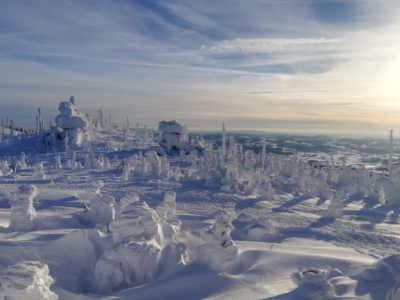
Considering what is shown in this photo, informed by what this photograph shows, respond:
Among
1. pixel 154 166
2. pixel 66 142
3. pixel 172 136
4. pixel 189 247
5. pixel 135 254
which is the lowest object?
pixel 189 247

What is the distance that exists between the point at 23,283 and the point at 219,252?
4.42m

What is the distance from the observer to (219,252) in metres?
8.34

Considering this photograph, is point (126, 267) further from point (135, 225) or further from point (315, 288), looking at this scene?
point (315, 288)

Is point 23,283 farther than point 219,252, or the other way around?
point 219,252

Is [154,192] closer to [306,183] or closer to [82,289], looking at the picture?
[82,289]

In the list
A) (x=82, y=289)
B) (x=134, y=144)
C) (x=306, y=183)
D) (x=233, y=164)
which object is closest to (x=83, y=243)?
(x=82, y=289)

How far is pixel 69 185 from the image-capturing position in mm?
25234

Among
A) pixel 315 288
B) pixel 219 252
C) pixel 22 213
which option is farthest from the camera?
pixel 22 213

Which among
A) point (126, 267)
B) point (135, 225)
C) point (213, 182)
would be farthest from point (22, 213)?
point (213, 182)

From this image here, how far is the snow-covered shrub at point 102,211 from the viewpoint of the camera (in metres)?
13.8

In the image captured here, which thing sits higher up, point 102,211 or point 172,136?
point 172,136

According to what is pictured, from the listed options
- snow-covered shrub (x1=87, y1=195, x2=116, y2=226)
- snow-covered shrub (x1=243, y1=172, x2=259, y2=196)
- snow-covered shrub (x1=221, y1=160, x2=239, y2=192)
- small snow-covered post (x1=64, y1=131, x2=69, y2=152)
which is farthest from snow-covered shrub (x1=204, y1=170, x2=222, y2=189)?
small snow-covered post (x1=64, y1=131, x2=69, y2=152)

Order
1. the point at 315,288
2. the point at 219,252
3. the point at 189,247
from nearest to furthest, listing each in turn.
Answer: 1. the point at 315,288
2. the point at 219,252
3. the point at 189,247

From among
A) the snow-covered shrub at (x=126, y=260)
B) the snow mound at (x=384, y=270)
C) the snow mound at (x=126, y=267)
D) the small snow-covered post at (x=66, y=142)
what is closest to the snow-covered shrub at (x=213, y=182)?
the snow-covered shrub at (x=126, y=260)
